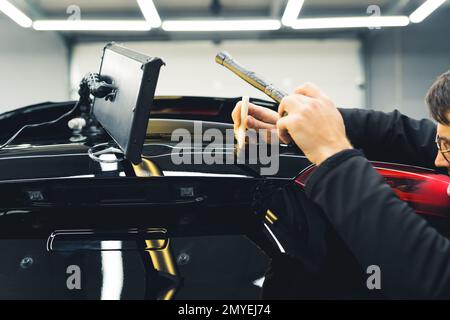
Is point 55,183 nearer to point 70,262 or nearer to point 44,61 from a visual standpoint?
point 70,262

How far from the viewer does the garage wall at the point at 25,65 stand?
7098 millimetres

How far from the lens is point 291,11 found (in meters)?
5.11

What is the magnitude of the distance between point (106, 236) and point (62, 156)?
23 centimetres

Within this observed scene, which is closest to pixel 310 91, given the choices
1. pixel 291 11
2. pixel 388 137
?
pixel 388 137

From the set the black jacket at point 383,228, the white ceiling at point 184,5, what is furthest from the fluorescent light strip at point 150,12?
the black jacket at point 383,228

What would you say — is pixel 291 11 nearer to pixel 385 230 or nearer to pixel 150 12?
pixel 150 12

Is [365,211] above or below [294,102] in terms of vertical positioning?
below

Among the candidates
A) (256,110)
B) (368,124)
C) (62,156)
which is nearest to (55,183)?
(62,156)

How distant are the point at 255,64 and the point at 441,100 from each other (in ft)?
23.4

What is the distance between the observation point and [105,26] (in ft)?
17.5

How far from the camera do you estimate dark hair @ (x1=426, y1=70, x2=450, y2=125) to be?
0.79 m

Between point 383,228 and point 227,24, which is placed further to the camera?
point 227,24

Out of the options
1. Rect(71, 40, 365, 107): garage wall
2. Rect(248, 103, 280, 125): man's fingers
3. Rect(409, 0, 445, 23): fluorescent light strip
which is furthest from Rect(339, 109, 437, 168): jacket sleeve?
Rect(71, 40, 365, 107): garage wall

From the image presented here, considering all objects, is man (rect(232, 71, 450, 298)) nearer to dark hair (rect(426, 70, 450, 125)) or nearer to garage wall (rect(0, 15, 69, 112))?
dark hair (rect(426, 70, 450, 125))
